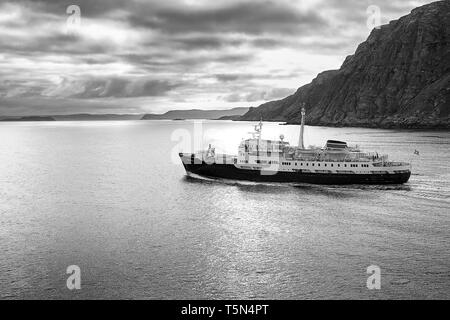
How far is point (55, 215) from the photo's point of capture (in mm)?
54281

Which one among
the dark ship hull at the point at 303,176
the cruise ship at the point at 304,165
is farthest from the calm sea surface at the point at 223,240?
the cruise ship at the point at 304,165

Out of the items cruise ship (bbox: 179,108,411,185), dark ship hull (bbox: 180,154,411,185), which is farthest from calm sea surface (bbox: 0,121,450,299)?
cruise ship (bbox: 179,108,411,185)

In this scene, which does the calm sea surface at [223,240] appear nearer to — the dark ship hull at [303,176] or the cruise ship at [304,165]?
the dark ship hull at [303,176]

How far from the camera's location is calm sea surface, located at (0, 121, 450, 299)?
3216 centimetres

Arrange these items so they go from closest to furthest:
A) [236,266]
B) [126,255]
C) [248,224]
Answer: [236,266]
[126,255]
[248,224]

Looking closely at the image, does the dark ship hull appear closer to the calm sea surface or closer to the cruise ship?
the cruise ship

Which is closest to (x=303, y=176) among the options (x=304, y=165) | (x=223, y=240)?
(x=304, y=165)

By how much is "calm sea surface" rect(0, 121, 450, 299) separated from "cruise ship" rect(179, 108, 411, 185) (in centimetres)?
296

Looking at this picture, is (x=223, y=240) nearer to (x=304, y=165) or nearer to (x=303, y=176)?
(x=303, y=176)

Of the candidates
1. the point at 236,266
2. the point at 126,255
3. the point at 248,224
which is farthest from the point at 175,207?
the point at 236,266

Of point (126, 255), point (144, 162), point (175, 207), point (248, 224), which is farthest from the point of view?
point (144, 162)
